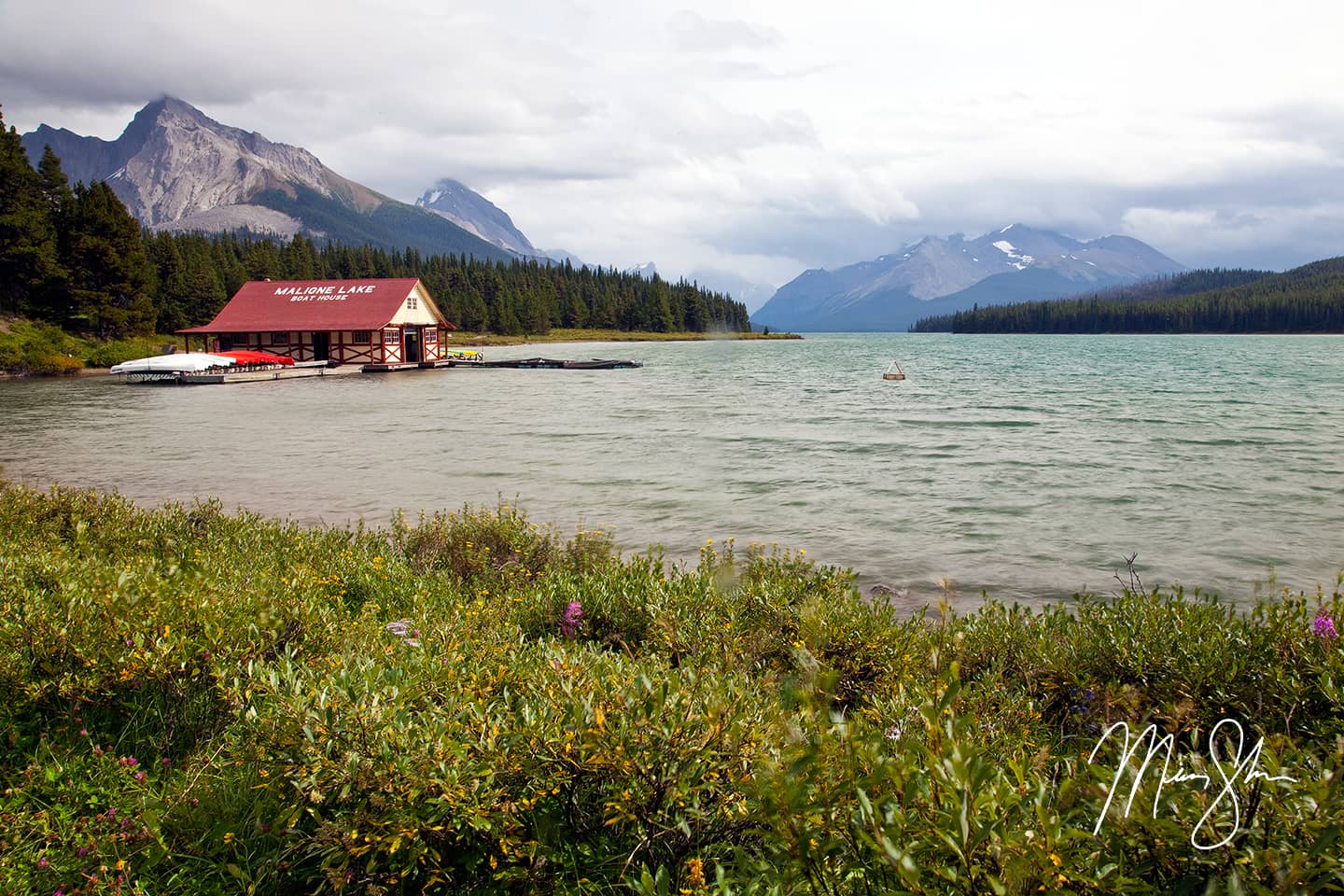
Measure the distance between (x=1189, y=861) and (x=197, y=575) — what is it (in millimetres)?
6393

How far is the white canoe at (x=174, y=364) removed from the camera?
49.5m

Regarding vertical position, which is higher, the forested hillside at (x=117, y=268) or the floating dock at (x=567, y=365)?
the forested hillside at (x=117, y=268)

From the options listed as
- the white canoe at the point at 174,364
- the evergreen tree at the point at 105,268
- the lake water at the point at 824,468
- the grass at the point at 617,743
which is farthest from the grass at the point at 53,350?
the grass at the point at 617,743

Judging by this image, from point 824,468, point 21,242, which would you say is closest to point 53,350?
point 21,242

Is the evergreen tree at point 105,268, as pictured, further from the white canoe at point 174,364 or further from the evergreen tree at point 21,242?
the white canoe at point 174,364

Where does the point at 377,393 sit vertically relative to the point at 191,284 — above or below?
below

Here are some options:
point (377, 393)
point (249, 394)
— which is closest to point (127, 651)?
point (377, 393)

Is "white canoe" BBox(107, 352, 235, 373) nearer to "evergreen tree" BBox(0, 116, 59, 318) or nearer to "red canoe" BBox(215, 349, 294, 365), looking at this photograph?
"red canoe" BBox(215, 349, 294, 365)

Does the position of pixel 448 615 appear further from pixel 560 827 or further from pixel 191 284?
pixel 191 284

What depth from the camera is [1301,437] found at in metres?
24.0

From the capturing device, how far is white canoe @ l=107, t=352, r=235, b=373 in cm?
4947

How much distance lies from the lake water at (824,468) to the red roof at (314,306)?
25133 mm

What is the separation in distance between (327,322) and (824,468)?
194 ft

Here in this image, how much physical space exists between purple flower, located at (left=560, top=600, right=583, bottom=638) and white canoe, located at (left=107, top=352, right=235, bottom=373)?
176ft
